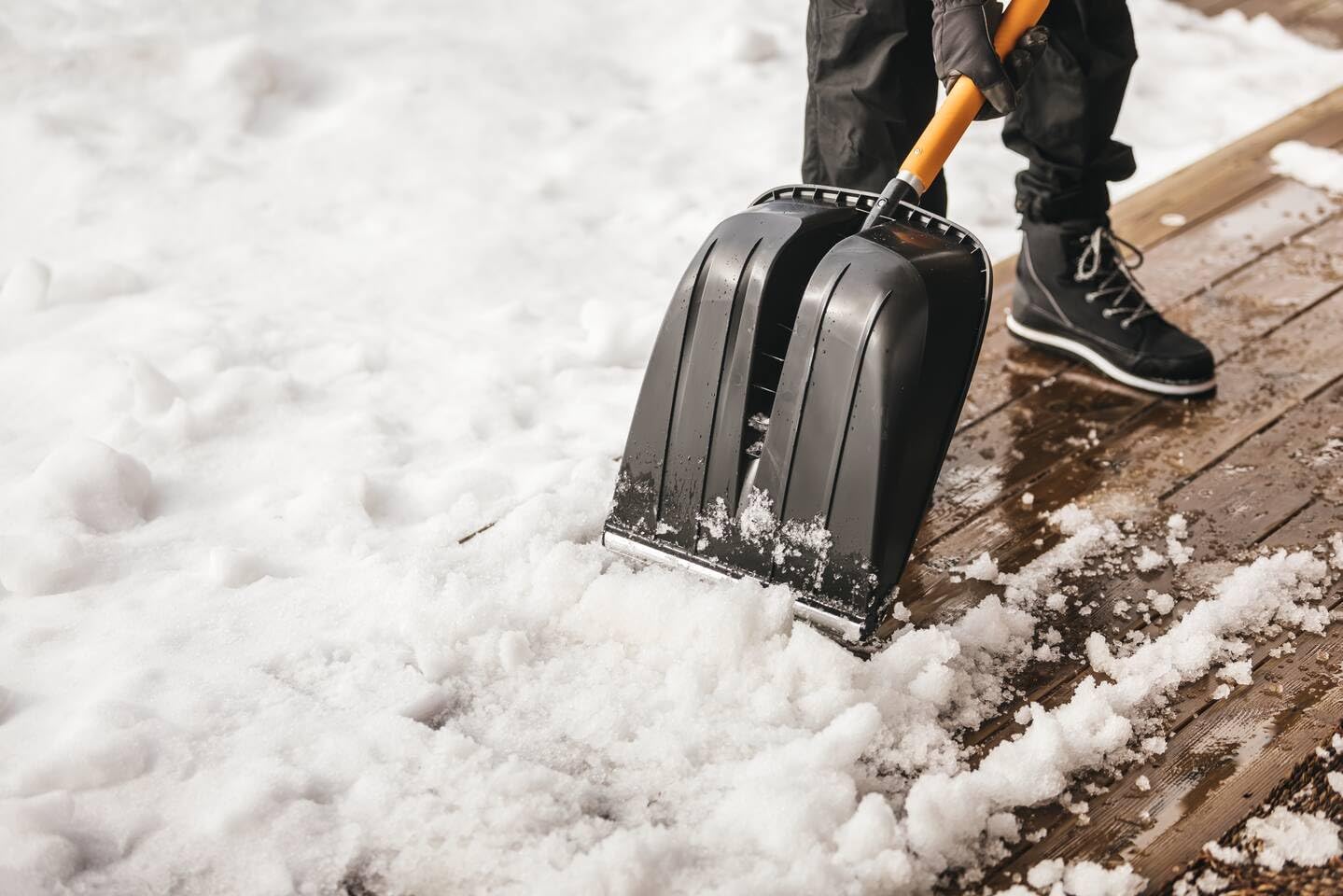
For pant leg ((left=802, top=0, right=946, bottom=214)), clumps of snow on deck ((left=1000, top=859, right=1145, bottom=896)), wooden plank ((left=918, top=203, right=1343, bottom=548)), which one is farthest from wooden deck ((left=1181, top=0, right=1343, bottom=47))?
clumps of snow on deck ((left=1000, top=859, right=1145, bottom=896))

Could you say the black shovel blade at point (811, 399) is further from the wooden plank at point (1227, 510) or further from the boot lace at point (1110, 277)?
the boot lace at point (1110, 277)

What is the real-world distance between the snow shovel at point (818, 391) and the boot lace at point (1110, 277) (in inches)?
25.3

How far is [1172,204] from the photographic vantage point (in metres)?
2.61

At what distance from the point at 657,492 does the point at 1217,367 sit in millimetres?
1166

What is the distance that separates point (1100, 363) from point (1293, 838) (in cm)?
99

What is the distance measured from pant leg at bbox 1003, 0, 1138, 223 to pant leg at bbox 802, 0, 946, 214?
244 mm

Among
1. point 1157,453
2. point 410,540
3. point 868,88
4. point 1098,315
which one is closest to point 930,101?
point 868,88

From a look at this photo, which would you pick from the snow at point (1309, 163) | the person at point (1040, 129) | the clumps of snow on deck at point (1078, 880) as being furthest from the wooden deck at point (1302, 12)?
the clumps of snow on deck at point (1078, 880)

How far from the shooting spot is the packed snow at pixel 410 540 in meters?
1.32

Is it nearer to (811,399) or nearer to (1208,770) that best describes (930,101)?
(811,399)

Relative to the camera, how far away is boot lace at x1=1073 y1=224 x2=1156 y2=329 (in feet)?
6.98

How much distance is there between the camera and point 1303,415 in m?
2.03

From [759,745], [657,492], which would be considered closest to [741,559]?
[657,492]

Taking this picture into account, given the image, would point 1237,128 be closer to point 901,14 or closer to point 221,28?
point 901,14
